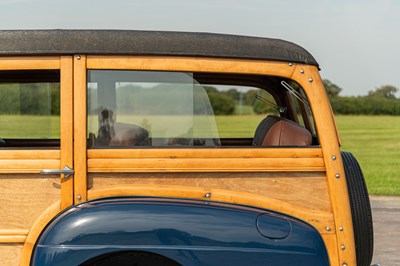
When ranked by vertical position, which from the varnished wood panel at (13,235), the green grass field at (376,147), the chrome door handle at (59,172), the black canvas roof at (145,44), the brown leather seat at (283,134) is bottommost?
the green grass field at (376,147)

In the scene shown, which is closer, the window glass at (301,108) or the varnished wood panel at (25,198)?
the varnished wood panel at (25,198)

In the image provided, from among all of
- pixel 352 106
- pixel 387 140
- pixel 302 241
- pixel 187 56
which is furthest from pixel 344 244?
pixel 352 106

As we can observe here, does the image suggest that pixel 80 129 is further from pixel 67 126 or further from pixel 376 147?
pixel 376 147

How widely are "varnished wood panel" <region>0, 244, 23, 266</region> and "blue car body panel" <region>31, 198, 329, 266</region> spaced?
11 centimetres

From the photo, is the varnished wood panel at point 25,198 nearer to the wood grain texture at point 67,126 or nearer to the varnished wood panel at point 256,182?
the wood grain texture at point 67,126

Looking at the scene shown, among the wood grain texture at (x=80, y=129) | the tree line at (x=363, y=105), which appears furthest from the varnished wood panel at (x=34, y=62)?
the tree line at (x=363, y=105)

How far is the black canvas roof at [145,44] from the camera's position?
338 cm

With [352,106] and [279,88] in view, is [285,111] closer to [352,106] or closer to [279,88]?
[279,88]

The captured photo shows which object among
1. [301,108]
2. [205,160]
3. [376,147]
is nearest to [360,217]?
[205,160]

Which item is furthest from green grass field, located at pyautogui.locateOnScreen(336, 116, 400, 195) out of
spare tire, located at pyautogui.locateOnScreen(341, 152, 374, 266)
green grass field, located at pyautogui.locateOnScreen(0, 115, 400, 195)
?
spare tire, located at pyautogui.locateOnScreen(341, 152, 374, 266)

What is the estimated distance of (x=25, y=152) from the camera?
11.0ft

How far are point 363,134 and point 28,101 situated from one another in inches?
1227

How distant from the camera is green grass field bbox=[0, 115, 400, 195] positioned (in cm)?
483

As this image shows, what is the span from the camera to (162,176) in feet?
11.1
